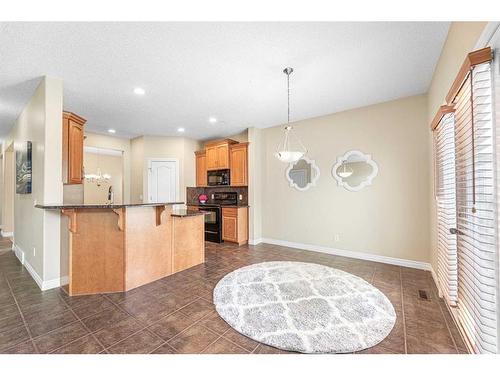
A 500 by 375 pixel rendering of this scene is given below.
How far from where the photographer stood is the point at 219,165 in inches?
218

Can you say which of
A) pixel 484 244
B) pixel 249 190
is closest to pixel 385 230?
pixel 484 244

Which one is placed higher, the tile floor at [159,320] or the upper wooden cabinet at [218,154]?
the upper wooden cabinet at [218,154]

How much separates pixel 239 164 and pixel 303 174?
1577 millimetres

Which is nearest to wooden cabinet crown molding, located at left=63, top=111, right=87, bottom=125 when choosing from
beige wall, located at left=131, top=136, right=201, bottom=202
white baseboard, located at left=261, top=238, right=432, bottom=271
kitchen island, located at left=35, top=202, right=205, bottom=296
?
kitchen island, located at left=35, top=202, right=205, bottom=296

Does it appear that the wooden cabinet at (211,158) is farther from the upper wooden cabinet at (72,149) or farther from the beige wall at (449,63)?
the beige wall at (449,63)

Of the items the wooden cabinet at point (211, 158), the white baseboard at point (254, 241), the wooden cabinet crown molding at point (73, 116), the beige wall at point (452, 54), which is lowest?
the white baseboard at point (254, 241)

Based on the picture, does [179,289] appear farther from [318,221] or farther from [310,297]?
[318,221]

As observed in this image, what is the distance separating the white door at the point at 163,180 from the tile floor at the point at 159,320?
9.94ft

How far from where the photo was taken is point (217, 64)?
2531 mm

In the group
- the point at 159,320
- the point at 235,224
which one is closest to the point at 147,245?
the point at 159,320

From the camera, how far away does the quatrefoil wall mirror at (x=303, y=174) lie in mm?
4461

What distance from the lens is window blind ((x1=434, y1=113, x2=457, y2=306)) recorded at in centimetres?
204

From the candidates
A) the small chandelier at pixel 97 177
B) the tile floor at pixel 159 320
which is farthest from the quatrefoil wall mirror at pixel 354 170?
the small chandelier at pixel 97 177
